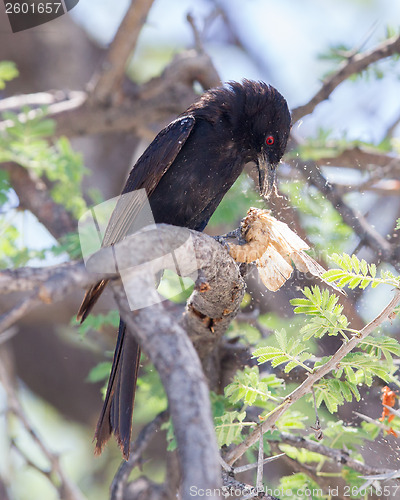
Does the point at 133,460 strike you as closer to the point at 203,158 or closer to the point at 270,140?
the point at 203,158

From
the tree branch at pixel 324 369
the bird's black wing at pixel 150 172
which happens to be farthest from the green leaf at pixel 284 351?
the bird's black wing at pixel 150 172

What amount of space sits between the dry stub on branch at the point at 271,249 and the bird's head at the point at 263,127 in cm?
69

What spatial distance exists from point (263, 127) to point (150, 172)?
0.68 metres

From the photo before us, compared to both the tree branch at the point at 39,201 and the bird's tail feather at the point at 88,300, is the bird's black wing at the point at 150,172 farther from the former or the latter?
the tree branch at the point at 39,201

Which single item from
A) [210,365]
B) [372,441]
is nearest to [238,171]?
[210,365]

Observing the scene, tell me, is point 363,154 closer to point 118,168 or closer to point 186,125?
point 186,125

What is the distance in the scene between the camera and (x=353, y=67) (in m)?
4.66

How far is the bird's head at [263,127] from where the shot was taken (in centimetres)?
325

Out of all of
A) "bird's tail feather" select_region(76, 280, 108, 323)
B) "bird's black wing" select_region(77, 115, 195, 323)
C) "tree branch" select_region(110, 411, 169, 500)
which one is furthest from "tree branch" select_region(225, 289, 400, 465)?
"bird's black wing" select_region(77, 115, 195, 323)

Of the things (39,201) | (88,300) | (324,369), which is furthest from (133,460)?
(39,201)

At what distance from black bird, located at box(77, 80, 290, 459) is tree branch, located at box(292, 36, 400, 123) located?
4.01 feet

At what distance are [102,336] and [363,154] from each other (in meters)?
2.67

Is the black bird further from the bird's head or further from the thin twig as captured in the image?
the thin twig

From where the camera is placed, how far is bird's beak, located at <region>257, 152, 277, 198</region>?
318 centimetres
